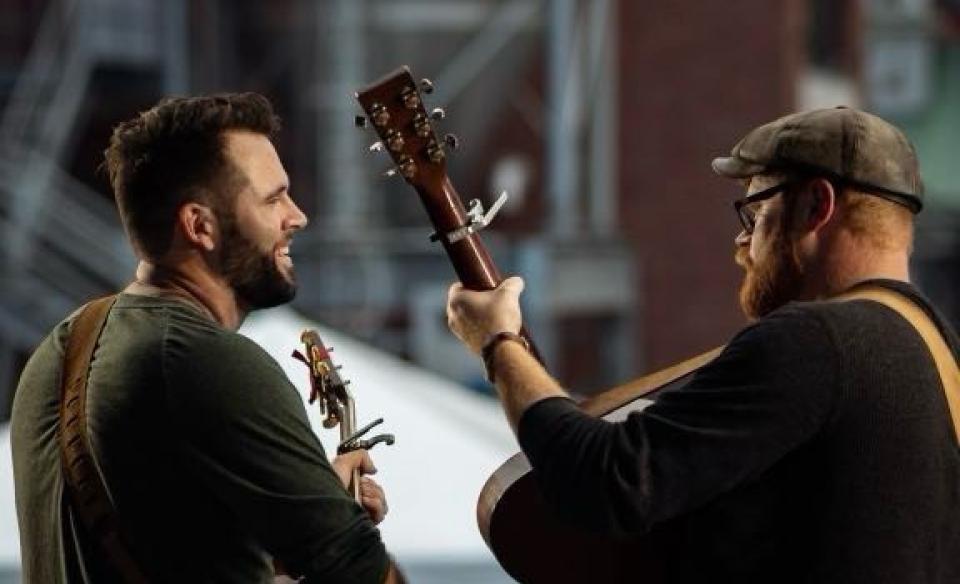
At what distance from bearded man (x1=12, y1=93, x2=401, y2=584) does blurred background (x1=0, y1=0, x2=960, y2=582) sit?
38.2 feet

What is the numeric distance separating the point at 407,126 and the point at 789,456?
2.22 ft

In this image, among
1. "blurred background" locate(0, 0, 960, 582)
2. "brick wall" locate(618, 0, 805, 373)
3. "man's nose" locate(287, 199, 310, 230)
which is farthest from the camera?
"brick wall" locate(618, 0, 805, 373)

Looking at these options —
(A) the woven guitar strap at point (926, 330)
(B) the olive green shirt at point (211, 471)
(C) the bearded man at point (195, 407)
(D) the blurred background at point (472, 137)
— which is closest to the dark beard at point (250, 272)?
(C) the bearded man at point (195, 407)

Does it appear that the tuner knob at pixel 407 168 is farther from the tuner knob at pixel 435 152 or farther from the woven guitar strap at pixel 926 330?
the woven guitar strap at pixel 926 330

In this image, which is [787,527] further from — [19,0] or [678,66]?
[678,66]

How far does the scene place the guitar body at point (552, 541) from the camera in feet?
8.93

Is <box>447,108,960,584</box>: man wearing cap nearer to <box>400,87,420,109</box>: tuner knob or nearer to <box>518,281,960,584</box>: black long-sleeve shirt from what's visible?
<box>518,281,960,584</box>: black long-sleeve shirt

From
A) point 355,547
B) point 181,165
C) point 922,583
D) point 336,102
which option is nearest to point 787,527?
point 922,583

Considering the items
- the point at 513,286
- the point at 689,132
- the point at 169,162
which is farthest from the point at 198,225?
the point at 689,132

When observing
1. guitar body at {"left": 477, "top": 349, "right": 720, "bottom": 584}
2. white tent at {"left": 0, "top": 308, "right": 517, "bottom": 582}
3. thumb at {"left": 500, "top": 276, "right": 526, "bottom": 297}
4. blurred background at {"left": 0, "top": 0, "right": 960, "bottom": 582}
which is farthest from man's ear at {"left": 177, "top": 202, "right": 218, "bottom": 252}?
blurred background at {"left": 0, "top": 0, "right": 960, "bottom": 582}

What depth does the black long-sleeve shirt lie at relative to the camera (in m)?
2.46

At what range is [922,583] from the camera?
8.29 feet

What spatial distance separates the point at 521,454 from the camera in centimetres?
277

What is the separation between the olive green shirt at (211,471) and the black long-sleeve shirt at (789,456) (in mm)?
285
